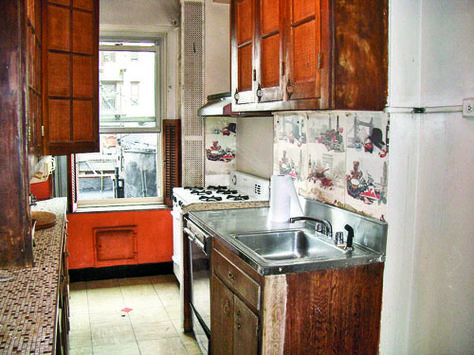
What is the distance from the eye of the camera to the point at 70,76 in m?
3.27

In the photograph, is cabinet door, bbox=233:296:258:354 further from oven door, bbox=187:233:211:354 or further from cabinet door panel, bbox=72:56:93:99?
cabinet door panel, bbox=72:56:93:99

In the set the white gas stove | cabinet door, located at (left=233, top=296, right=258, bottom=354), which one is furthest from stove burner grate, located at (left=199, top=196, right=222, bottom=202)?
cabinet door, located at (left=233, top=296, right=258, bottom=354)

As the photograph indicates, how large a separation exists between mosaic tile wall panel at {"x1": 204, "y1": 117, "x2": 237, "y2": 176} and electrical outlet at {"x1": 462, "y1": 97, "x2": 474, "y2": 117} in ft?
11.0

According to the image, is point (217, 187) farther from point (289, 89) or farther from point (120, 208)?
point (289, 89)

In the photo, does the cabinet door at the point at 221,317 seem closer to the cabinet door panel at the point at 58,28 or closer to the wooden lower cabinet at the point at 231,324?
the wooden lower cabinet at the point at 231,324

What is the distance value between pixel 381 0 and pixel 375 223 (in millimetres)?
1025

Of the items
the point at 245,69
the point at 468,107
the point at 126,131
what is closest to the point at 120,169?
the point at 126,131

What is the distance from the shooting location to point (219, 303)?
2928 millimetres

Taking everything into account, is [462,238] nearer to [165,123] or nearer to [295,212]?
[295,212]

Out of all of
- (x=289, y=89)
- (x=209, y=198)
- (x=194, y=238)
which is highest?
(x=289, y=89)

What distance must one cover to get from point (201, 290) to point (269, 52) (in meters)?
1.64

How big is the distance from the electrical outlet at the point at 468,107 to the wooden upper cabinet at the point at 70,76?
2.32 m

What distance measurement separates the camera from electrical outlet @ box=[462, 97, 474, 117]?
2.01m

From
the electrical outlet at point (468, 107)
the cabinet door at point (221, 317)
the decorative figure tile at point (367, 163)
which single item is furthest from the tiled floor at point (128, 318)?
the electrical outlet at point (468, 107)
